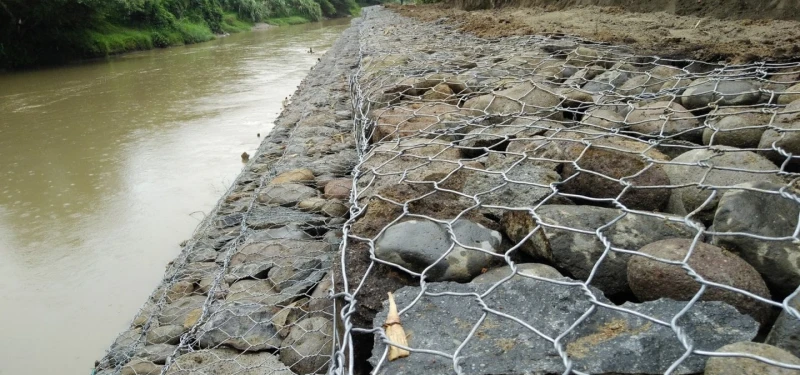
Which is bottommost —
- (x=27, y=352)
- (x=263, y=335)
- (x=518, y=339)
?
(x=27, y=352)

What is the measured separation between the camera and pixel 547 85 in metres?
3.00

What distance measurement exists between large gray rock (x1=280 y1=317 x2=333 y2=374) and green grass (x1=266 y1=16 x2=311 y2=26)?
80.7 feet

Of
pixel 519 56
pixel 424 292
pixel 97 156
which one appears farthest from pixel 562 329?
pixel 97 156

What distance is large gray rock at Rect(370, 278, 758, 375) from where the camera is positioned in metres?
0.99

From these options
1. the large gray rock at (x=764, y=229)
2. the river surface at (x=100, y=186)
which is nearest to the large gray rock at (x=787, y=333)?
the large gray rock at (x=764, y=229)

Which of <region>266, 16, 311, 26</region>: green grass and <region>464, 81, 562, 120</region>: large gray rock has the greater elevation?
<region>464, 81, 562, 120</region>: large gray rock

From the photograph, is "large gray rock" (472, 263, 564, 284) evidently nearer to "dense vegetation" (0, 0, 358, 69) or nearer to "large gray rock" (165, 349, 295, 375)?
"large gray rock" (165, 349, 295, 375)

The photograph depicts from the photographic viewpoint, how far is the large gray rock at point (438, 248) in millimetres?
1400

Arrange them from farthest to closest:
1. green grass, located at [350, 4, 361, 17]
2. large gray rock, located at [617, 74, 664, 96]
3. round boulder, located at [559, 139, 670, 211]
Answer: green grass, located at [350, 4, 361, 17]
large gray rock, located at [617, 74, 664, 96]
round boulder, located at [559, 139, 670, 211]

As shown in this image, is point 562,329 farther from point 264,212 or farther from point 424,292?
point 264,212

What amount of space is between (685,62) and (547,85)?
2.68 ft

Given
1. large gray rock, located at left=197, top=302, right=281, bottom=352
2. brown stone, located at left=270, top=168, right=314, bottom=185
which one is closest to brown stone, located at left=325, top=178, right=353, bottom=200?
brown stone, located at left=270, top=168, right=314, bottom=185

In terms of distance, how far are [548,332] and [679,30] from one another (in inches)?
156

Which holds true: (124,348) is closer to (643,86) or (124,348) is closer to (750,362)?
(750,362)
